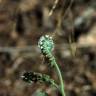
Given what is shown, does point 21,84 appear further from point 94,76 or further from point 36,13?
point 36,13

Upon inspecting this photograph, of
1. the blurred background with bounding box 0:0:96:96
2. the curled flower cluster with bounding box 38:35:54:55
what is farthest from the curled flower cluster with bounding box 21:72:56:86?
the blurred background with bounding box 0:0:96:96

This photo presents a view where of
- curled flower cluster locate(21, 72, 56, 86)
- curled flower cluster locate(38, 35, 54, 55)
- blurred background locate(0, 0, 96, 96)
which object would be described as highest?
blurred background locate(0, 0, 96, 96)

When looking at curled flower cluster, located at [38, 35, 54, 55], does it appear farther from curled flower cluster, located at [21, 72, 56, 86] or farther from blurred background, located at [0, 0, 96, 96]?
blurred background, located at [0, 0, 96, 96]

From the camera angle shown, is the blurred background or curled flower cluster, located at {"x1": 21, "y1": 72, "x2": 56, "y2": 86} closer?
curled flower cluster, located at {"x1": 21, "y1": 72, "x2": 56, "y2": 86}

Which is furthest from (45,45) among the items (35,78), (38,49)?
(38,49)

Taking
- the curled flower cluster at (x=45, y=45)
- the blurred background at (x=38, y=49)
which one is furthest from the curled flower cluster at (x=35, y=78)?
the blurred background at (x=38, y=49)

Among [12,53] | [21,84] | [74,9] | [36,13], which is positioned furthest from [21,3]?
[21,84]

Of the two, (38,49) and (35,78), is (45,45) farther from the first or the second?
(38,49)

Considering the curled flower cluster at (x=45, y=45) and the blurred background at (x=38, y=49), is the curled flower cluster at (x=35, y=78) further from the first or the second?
the blurred background at (x=38, y=49)
